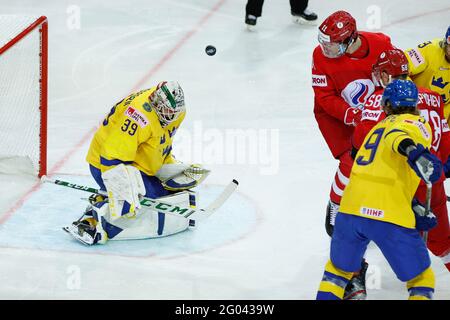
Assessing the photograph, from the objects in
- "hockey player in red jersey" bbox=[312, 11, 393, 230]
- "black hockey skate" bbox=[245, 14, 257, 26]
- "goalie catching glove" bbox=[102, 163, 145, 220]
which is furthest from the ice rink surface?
"hockey player in red jersey" bbox=[312, 11, 393, 230]

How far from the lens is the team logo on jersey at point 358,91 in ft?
15.1

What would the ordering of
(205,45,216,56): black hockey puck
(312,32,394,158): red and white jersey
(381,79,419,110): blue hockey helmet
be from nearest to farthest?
(381,79,419,110): blue hockey helmet
(312,32,394,158): red and white jersey
(205,45,216,56): black hockey puck

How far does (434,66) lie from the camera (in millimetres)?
4633

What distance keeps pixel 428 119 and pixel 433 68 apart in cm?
68

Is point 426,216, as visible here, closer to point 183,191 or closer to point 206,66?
point 183,191

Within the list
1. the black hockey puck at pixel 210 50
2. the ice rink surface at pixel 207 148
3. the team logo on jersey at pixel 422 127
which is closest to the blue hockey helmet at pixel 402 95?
the team logo on jersey at pixel 422 127

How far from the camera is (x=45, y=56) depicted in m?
5.59

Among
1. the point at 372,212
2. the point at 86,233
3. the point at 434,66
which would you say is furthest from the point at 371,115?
the point at 86,233

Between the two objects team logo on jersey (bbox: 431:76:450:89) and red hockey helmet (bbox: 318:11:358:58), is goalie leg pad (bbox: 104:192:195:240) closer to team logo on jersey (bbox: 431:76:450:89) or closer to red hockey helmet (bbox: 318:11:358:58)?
red hockey helmet (bbox: 318:11:358:58)

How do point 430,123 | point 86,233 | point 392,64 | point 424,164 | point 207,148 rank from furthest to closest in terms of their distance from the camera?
point 207,148
point 86,233
point 392,64
point 430,123
point 424,164

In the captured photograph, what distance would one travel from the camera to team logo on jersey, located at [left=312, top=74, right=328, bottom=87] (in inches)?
181

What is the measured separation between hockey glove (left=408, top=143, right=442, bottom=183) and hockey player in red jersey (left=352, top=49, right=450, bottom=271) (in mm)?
493

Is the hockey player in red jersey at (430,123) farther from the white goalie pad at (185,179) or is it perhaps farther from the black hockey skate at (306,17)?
the black hockey skate at (306,17)

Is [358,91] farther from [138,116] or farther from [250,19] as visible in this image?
[250,19]
